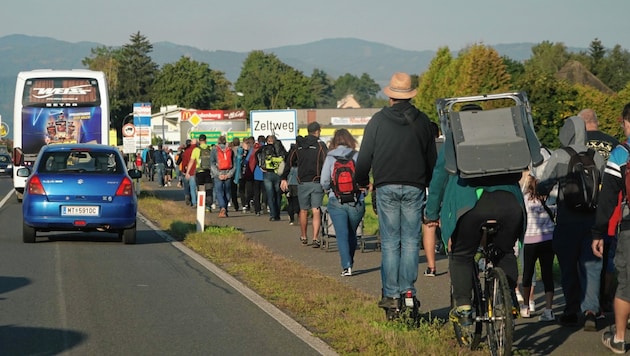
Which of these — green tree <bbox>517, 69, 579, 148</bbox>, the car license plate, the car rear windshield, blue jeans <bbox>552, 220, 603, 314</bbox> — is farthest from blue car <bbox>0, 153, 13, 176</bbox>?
blue jeans <bbox>552, 220, 603, 314</bbox>

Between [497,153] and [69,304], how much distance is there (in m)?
5.06

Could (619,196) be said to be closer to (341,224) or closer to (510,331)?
(510,331)

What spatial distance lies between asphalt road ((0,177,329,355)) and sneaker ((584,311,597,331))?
2404 millimetres

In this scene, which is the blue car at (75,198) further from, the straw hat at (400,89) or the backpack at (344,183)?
the straw hat at (400,89)

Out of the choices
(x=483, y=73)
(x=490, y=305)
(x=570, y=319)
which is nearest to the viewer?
(x=490, y=305)

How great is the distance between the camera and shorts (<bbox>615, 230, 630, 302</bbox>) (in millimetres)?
8789

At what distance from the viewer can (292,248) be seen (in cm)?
1891

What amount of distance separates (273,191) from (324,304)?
14.2 meters

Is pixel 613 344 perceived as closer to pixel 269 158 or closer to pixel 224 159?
pixel 269 158

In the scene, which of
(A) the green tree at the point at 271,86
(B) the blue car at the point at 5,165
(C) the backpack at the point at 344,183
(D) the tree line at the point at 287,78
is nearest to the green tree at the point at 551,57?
(D) the tree line at the point at 287,78

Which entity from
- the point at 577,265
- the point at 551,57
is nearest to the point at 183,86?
the point at 551,57

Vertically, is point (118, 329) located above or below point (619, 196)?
below

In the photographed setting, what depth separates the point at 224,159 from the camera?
2812cm

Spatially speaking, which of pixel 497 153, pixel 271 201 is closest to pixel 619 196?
pixel 497 153
